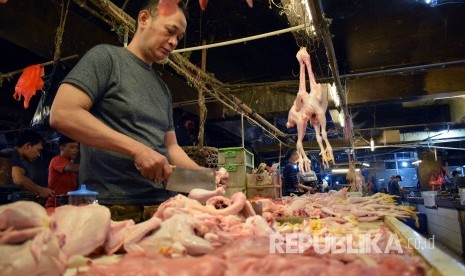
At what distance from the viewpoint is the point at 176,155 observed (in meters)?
3.24

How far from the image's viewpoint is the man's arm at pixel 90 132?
2.16 m

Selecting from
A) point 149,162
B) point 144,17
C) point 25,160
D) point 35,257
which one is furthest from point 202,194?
point 25,160

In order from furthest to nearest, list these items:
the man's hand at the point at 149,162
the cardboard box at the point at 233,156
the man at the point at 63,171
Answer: the man at the point at 63,171
the cardboard box at the point at 233,156
the man's hand at the point at 149,162

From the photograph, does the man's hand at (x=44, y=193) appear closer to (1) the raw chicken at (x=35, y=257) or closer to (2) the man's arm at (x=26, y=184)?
(2) the man's arm at (x=26, y=184)

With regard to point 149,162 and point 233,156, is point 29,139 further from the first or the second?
point 149,162

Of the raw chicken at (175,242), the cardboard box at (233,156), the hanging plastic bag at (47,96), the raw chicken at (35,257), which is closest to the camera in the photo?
the raw chicken at (35,257)

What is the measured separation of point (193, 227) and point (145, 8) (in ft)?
6.93

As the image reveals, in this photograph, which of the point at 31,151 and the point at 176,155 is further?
the point at 31,151

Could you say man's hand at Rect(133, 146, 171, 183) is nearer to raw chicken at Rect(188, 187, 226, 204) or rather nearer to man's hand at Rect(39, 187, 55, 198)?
raw chicken at Rect(188, 187, 226, 204)

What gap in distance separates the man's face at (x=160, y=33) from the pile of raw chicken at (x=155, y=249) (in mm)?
1460

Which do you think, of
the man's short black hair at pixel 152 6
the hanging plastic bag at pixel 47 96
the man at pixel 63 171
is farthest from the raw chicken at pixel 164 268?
the man at pixel 63 171

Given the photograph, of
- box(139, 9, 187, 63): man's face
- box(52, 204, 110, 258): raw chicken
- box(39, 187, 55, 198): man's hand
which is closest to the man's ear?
box(139, 9, 187, 63): man's face

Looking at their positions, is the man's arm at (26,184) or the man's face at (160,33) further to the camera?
the man's arm at (26,184)

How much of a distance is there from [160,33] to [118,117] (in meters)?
0.83
